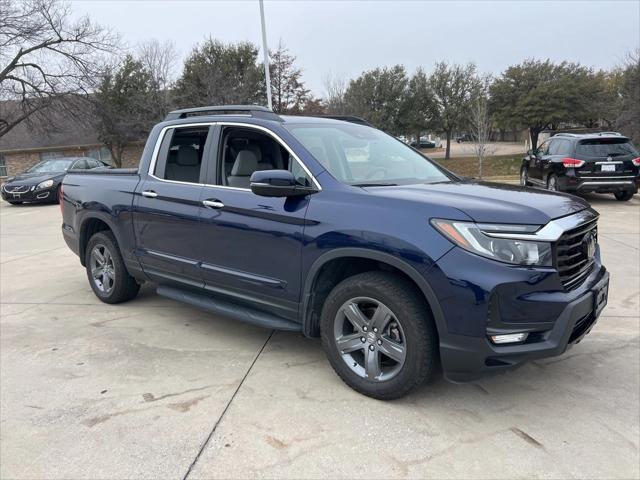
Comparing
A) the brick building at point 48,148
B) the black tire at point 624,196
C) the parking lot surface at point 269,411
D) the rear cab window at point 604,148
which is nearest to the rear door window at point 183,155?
the parking lot surface at point 269,411

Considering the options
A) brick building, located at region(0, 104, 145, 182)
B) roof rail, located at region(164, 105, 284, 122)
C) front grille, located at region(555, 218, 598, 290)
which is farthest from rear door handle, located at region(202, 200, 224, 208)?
brick building, located at region(0, 104, 145, 182)

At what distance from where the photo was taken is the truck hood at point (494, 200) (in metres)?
2.75

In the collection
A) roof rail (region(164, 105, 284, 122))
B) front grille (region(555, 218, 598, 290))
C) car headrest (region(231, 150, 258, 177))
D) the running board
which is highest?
roof rail (region(164, 105, 284, 122))

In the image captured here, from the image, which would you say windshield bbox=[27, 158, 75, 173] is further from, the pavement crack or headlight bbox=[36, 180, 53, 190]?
the pavement crack

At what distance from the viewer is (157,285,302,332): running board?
3.54 m

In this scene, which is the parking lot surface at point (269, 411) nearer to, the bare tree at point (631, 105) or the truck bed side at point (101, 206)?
the truck bed side at point (101, 206)

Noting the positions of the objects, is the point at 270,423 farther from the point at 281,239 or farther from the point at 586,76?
the point at 586,76

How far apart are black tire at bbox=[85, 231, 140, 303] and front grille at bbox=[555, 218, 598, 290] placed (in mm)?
3914

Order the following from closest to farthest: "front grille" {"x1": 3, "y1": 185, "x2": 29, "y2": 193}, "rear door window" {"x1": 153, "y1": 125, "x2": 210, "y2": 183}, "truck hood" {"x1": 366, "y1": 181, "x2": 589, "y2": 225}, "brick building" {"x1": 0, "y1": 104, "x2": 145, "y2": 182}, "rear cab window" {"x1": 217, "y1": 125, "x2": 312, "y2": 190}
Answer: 1. "truck hood" {"x1": 366, "y1": 181, "x2": 589, "y2": 225}
2. "rear cab window" {"x1": 217, "y1": 125, "x2": 312, "y2": 190}
3. "rear door window" {"x1": 153, "y1": 125, "x2": 210, "y2": 183}
4. "front grille" {"x1": 3, "y1": 185, "x2": 29, "y2": 193}
5. "brick building" {"x1": 0, "y1": 104, "x2": 145, "y2": 182}

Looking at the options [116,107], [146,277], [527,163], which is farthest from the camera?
[116,107]

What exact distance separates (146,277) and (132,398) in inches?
62.4

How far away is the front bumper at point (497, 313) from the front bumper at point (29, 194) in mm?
15476

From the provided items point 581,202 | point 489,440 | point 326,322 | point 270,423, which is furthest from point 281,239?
point 581,202

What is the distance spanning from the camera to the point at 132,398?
10.8ft
